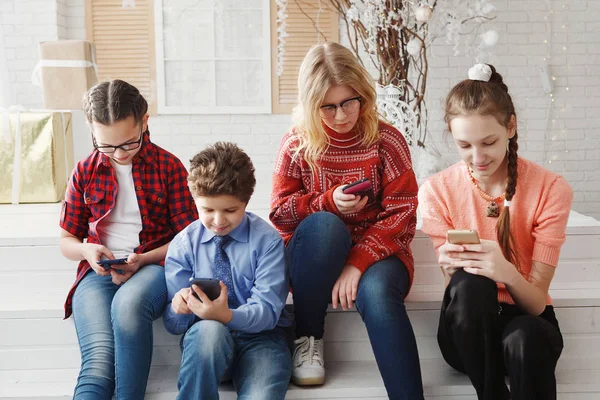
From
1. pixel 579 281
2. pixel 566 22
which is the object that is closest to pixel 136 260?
pixel 579 281

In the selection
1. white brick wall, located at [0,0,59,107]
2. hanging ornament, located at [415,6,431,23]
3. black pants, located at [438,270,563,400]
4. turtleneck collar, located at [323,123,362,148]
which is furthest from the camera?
white brick wall, located at [0,0,59,107]

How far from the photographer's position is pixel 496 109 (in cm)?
160

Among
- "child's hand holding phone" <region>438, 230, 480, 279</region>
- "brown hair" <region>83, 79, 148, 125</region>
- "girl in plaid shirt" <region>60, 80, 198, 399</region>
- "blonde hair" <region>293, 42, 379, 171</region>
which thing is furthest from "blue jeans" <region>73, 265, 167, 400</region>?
"child's hand holding phone" <region>438, 230, 480, 279</region>

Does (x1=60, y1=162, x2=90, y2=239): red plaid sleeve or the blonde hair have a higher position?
the blonde hair

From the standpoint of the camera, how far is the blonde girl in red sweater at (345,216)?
5.22 ft

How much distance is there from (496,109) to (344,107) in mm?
356

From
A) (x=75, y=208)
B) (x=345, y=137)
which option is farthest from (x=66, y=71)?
(x=345, y=137)

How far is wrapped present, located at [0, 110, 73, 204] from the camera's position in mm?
2906

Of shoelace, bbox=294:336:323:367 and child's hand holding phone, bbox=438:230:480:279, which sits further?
shoelace, bbox=294:336:323:367

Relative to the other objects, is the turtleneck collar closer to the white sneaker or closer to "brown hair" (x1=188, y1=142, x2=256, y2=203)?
"brown hair" (x1=188, y1=142, x2=256, y2=203)

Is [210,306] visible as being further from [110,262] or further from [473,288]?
[473,288]

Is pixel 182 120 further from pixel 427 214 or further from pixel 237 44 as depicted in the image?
pixel 427 214

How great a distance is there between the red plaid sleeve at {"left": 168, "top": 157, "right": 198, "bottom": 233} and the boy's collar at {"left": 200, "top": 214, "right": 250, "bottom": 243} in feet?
0.57

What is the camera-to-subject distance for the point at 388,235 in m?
1.71
